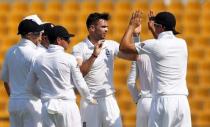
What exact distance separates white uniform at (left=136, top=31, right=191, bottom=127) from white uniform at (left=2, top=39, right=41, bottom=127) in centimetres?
152

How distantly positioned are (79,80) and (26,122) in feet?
3.77

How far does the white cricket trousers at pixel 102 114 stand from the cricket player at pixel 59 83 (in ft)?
4.00

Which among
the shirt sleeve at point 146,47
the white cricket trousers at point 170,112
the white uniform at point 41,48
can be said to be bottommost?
the white cricket trousers at point 170,112

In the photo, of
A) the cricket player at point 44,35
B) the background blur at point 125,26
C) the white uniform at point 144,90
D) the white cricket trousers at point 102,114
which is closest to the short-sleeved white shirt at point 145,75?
the white uniform at point 144,90

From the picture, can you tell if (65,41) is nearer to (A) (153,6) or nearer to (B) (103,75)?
(B) (103,75)

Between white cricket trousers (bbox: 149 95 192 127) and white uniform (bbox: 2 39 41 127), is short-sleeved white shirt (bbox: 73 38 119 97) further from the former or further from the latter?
white cricket trousers (bbox: 149 95 192 127)

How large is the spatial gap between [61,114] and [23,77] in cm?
111

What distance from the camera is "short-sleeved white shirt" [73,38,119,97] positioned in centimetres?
1021

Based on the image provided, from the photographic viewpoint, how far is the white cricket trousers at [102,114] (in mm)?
10172

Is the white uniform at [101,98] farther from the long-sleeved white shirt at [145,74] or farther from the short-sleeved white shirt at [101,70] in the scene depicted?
the long-sleeved white shirt at [145,74]

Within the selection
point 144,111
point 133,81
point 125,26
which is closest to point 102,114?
point 144,111

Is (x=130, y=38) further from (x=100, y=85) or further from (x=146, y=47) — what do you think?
(x=100, y=85)

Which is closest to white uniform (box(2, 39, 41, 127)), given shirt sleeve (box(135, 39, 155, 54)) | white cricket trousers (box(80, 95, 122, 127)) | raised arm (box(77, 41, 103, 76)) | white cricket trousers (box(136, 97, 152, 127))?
raised arm (box(77, 41, 103, 76))

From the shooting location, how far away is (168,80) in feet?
29.4
